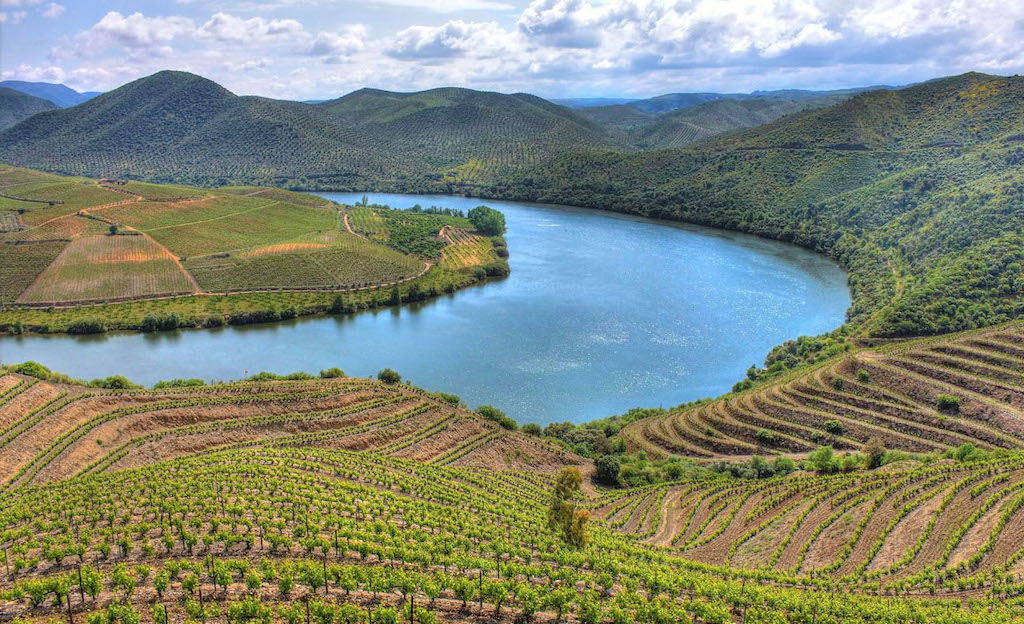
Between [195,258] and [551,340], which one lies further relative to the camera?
[195,258]

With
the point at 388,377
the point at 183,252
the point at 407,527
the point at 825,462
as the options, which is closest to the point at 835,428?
the point at 825,462

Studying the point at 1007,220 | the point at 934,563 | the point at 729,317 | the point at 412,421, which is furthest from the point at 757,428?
the point at 1007,220

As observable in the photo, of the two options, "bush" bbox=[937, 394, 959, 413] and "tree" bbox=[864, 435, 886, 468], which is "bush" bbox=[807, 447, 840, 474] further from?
"bush" bbox=[937, 394, 959, 413]

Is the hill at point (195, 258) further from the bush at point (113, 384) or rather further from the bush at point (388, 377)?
the bush at point (388, 377)

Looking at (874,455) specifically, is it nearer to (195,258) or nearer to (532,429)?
(532,429)

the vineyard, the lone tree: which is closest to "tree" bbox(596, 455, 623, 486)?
the lone tree
